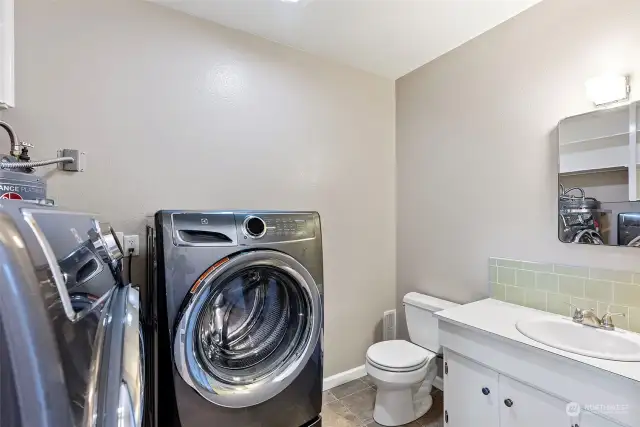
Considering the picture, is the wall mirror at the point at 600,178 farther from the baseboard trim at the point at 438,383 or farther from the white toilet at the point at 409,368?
the baseboard trim at the point at 438,383

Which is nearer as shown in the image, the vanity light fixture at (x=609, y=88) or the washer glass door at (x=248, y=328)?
the washer glass door at (x=248, y=328)

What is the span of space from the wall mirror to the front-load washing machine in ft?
4.36

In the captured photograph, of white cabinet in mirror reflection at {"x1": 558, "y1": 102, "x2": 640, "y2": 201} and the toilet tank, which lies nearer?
white cabinet in mirror reflection at {"x1": 558, "y1": 102, "x2": 640, "y2": 201}

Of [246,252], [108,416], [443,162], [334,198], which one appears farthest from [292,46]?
[108,416]

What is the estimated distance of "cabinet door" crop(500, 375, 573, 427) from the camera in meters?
1.25

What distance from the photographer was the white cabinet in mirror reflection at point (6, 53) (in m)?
1.16

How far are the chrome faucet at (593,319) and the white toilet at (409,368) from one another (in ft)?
2.33

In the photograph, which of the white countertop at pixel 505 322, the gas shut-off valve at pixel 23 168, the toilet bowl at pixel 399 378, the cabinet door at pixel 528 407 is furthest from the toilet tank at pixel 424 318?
the gas shut-off valve at pixel 23 168

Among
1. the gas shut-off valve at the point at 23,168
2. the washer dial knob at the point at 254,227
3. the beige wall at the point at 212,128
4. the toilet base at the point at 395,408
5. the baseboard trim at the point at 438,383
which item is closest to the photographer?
the gas shut-off valve at the point at 23,168

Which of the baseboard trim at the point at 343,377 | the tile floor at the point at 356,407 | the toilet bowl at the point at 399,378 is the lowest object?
the tile floor at the point at 356,407

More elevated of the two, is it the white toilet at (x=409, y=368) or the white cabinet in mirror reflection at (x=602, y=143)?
the white cabinet in mirror reflection at (x=602, y=143)

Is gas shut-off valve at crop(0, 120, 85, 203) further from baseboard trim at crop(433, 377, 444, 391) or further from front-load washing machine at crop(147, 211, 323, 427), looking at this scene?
baseboard trim at crop(433, 377, 444, 391)

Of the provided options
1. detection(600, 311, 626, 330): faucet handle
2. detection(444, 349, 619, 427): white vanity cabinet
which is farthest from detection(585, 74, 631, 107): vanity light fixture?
detection(444, 349, 619, 427): white vanity cabinet

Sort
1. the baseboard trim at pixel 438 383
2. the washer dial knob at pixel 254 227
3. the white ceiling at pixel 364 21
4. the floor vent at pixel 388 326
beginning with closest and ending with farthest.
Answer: the washer dial knob at pixel 254 227
the white ceiling at pixel 364 21
the baseboard trim at pixel 438 383
the floor vent at pixel 388 326
